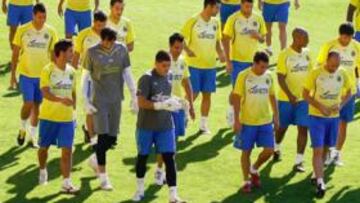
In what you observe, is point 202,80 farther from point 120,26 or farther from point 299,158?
point 299,158

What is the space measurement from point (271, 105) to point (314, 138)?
73 centimetres

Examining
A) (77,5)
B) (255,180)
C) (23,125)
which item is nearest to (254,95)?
(255,180)

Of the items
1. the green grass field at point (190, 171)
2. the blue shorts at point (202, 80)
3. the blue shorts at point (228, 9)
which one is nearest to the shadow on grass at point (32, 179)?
the green grass field at point (190, 171)

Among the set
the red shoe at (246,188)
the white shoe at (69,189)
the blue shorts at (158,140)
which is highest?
the blue shorts at (158,140)

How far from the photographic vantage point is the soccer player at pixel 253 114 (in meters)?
11.9

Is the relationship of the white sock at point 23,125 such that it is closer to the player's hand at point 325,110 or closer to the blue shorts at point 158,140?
the blue shorts at point 158,140

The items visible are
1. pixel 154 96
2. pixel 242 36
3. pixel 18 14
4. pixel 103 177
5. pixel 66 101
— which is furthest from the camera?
pixel 18 14

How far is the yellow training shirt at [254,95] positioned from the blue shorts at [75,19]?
6.48 metres

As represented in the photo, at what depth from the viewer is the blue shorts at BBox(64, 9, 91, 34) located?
17691 mm

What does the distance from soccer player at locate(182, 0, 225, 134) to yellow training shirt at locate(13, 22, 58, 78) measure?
2.24 m

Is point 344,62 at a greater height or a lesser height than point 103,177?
greater

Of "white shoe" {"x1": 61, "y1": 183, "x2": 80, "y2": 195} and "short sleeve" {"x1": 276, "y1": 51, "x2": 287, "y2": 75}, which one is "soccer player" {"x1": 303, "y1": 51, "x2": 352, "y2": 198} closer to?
"short sleeve" {"x1": 276, "y1": 51, "x2": 287, "y2": 75}

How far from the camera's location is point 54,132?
1184 cm

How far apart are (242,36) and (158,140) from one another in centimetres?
403
